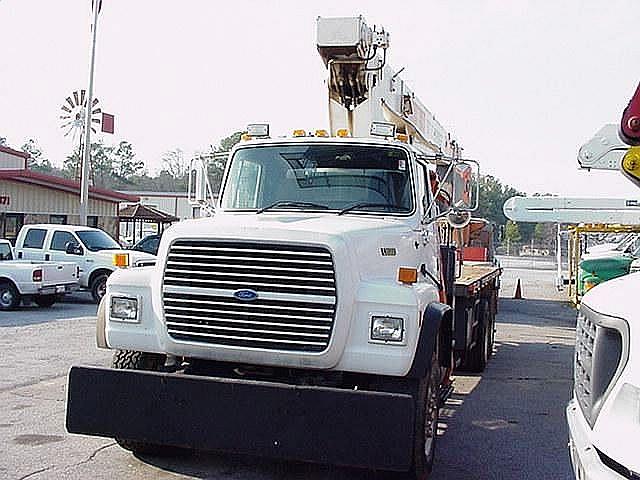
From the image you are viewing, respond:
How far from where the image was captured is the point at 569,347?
1515cm

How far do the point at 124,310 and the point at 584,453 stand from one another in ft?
12.1

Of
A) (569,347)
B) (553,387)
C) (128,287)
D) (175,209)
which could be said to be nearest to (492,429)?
(553,387)

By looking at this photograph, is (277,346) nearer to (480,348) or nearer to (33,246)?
(480,348)

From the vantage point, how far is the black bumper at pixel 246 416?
17.5 ft

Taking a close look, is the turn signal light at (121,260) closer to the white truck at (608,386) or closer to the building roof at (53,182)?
the white truck at (608,386)

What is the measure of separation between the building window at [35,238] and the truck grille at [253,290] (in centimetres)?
1559

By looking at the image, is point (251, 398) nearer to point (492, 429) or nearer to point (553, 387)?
point (492, 429)

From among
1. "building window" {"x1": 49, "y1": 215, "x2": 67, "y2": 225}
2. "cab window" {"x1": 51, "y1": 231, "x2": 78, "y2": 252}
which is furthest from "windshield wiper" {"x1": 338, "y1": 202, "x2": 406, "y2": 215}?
"building window" {"x1": 49, "y1": 215, "x2": 67, "y2": 225}

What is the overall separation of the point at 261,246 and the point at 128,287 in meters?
1.14

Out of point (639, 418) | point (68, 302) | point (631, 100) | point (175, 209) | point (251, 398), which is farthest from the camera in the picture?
point (175, 209)

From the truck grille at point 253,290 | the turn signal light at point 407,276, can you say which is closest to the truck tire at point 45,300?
the truck grille at point 253,290

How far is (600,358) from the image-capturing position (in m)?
3.73

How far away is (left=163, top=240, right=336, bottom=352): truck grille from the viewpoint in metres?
5.67

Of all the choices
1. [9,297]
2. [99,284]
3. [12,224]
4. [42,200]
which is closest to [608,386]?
[9,297]
